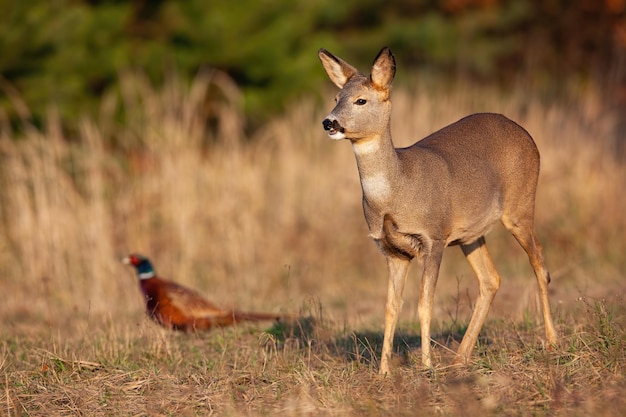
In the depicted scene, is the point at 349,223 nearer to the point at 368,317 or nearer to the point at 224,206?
the point at 224,206

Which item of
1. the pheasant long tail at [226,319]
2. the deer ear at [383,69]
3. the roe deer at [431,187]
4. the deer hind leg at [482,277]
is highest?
the deer ear at [383,69]

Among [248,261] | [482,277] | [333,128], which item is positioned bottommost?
[248,261]

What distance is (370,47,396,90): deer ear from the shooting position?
609 centimetres

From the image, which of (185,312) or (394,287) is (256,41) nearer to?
(185,312)

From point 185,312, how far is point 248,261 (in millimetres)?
3925

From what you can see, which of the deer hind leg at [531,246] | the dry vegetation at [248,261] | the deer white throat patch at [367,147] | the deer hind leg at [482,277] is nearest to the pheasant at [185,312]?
the dry vegetation at [248,261]

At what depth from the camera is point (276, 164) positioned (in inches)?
554

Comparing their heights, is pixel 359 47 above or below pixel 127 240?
above

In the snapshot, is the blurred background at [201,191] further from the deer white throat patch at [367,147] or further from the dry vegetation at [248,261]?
the deer white throat patch at [367,147]

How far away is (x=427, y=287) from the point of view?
6227 millimetres

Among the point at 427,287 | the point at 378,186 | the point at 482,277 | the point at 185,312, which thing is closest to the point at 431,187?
the point at 378,186

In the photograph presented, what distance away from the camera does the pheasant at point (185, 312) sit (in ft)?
27.6

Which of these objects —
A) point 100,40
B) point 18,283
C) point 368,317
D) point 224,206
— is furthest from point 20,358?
point 100,40

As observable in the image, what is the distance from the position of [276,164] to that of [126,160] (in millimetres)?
2233
